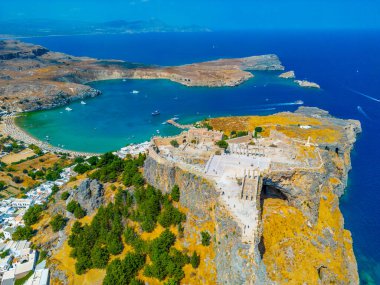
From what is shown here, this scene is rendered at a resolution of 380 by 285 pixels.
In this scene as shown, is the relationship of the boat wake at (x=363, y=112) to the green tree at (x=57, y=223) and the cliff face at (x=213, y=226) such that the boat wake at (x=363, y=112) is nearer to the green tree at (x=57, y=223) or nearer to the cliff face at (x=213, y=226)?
the cliff face at (x=213, y=226)

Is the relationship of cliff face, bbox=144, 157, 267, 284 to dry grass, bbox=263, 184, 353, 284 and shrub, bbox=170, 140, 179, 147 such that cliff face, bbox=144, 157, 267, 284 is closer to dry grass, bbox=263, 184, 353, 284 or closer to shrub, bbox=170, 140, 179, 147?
dry grass, bbox=263, 184, 353, 284

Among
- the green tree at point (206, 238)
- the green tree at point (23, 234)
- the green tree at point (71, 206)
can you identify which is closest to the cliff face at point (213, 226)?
the green tree at point (206, 238)

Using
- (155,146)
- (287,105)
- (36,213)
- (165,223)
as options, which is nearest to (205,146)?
(155,146)

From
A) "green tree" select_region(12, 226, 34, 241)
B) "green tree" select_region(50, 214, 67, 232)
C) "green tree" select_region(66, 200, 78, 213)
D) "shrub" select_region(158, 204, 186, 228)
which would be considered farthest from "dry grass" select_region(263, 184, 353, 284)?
"green tree" select_region(12, 226, 34, 241)

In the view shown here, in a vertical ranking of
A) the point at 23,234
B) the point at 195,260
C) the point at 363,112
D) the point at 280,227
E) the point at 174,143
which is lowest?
the point at 23,234

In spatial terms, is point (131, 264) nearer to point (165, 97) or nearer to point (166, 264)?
point (166, 264)

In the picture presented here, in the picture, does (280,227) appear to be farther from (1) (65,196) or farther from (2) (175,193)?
(1) (65,196)

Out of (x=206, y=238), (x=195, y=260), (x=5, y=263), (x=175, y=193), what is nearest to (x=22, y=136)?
(x=5, y=263)
